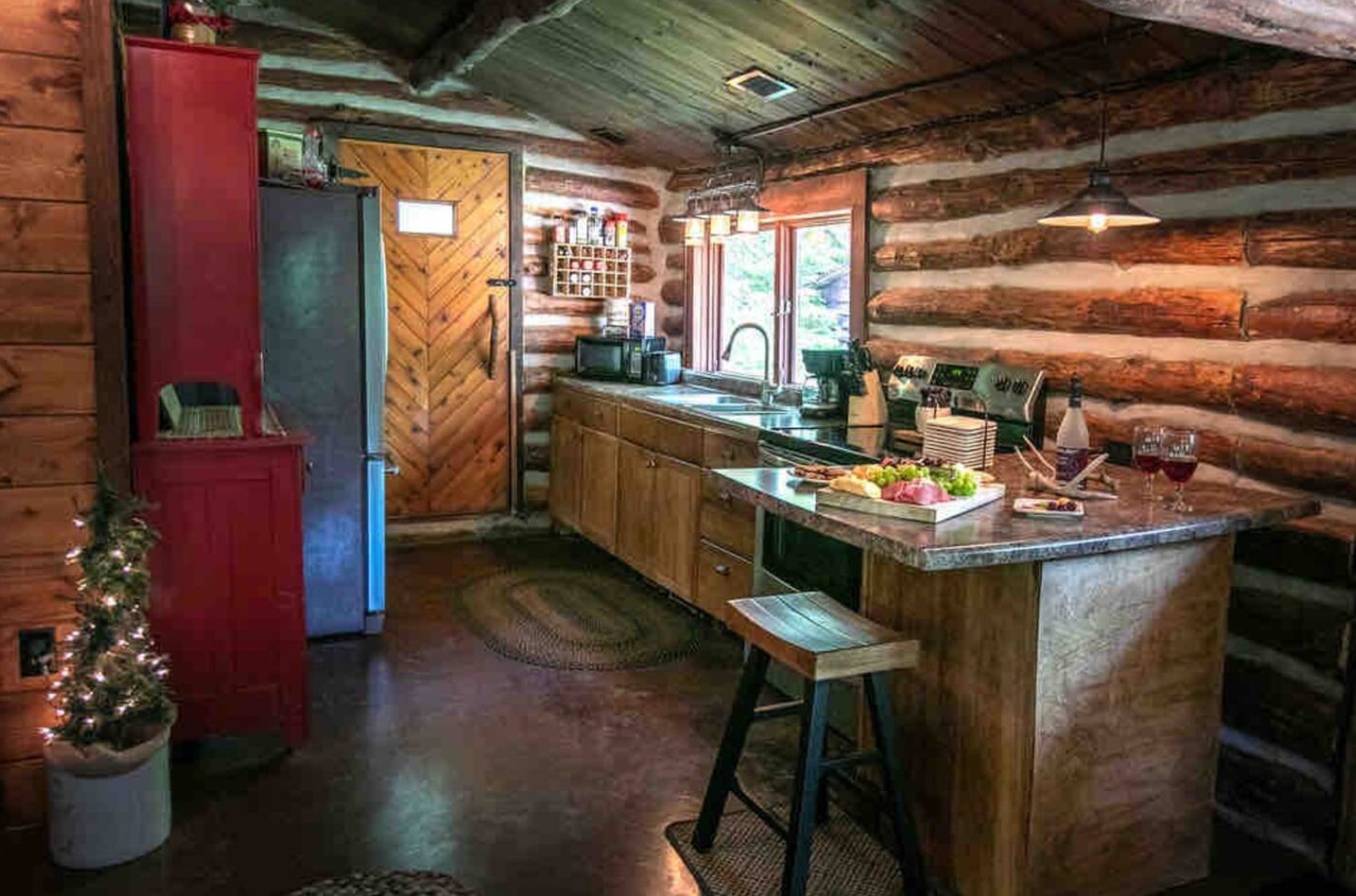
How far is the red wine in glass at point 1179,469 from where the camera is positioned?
2.35 metres

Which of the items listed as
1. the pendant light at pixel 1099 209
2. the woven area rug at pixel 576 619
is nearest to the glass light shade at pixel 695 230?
the woven area rug at pixel 576 619

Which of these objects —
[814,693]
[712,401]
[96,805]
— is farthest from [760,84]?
[96,805]

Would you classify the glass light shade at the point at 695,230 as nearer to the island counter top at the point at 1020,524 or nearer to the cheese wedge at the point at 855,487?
the island counter top at the point at 1020,524

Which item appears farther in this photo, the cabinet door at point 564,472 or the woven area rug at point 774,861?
the cabinet door at point 564,472

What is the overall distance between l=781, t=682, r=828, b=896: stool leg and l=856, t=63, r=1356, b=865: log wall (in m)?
1.37

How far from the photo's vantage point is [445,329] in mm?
5770

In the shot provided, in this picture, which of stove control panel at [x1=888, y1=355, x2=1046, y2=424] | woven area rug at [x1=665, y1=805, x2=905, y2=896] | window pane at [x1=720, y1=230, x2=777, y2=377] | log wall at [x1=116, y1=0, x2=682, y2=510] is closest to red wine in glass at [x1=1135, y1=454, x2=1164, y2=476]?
stove control panel at [x1=888, y1=355, x2=1046, y2=424]

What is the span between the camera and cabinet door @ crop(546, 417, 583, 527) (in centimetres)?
572

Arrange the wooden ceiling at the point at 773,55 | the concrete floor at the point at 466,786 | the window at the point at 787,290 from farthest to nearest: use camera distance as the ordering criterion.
Result: 1. the window at the point at 787,290
2. the wooden ceiling at the point at 773,55
3. the concrete floor at the point at 466,786

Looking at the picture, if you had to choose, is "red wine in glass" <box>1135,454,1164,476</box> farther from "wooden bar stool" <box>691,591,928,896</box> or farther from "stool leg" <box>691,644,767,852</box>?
"stool leg" <box>691,644,767,852</box>

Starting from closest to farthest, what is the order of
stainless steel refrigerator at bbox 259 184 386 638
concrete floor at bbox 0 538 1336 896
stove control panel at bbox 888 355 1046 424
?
concrete floor at bbox 0 538 1336 896, stove control panel at bbox 888 355 1046 424, stainless steel refrigerator at bbox 259 184 386 638

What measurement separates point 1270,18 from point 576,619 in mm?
3389

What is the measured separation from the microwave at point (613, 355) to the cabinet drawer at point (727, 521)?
1550 millimetres

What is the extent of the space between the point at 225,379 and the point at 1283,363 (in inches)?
115
